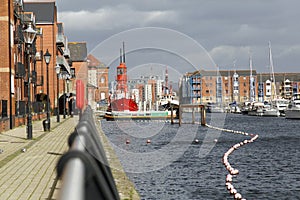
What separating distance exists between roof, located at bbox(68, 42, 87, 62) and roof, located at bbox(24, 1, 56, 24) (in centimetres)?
4034

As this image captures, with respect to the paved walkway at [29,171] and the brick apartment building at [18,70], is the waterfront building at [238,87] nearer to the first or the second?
the brick apartment building at [18,70]

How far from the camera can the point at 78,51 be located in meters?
123

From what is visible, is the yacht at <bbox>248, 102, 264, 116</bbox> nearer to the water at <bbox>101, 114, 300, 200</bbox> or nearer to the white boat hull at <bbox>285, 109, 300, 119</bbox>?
the white boat hull at <bbox>285, 109, 300, 119</bbox>

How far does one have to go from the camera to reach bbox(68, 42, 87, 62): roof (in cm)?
12144

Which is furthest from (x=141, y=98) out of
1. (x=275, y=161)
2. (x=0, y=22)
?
(x=275, y=161)

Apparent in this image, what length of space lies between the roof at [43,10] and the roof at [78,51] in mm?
40337

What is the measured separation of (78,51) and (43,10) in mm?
44124

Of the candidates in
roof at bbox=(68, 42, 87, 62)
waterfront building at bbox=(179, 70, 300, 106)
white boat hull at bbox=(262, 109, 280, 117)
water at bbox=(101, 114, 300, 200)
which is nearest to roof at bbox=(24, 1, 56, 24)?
roof at bbox=(68, 42, 87, 62)

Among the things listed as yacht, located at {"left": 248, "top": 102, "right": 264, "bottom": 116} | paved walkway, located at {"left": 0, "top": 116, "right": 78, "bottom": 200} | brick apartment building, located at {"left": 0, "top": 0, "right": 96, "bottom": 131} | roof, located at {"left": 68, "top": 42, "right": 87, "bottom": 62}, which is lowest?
paved walkway, located at {"left": 0, "top": 116, "right": 78, "bottom": 200}

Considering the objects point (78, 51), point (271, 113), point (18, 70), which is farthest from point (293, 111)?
point (78, 51)

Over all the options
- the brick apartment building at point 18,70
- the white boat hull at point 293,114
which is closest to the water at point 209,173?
the brick apartment building at point 18,70

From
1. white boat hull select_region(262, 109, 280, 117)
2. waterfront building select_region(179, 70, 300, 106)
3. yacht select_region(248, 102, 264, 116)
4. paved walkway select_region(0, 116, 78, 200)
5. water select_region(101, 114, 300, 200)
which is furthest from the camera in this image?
waterfront building select_region(179, 70, 300, 106)

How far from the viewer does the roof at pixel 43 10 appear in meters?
76.8

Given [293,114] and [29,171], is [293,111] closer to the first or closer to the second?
[293,114]
